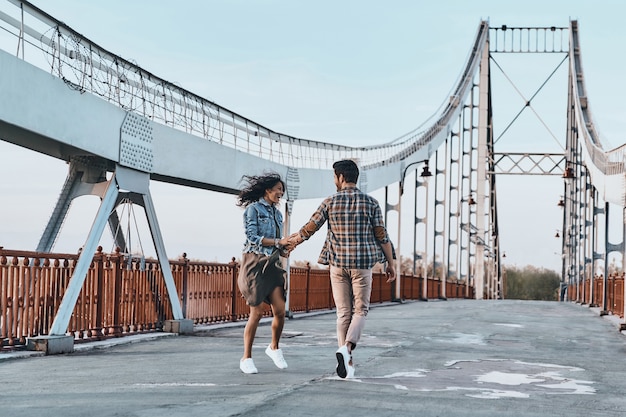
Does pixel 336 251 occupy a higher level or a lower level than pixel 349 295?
higher

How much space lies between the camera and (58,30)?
9914mm

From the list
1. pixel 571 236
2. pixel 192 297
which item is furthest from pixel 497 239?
pixel 192 297

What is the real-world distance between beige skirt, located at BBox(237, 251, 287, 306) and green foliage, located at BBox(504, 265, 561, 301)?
90.8m

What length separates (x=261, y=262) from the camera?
294 inches

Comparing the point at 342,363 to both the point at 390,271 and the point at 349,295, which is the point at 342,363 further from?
the point at 390,271

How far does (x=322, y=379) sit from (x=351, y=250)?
1023 mm

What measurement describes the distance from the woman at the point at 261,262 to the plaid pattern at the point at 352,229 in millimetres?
392

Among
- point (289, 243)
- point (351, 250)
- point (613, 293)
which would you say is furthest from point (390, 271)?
point (613, 293)

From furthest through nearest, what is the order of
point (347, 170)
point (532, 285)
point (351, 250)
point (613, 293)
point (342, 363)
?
1. point (532, 285)
2. point (613, 293)
3. point (347, 170)
4. point (351, 250)
5. point (342, 363)

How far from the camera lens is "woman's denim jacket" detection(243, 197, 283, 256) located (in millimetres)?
7449

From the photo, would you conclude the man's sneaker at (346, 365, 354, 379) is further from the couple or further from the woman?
the woman

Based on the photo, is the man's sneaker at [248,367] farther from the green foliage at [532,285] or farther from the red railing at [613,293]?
the green foliage at [532,285]

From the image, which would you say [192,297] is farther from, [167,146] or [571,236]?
[571,236]

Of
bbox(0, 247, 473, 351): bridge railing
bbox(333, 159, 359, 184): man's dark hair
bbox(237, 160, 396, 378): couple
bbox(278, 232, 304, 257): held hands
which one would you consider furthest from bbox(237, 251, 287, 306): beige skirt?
bbox(0, 247, 473, 351): bridge railing
